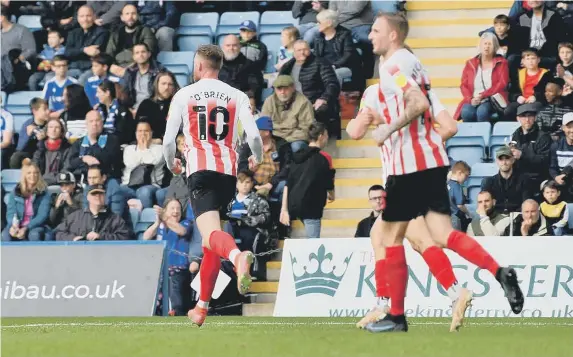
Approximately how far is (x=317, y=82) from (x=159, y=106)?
2302 mm

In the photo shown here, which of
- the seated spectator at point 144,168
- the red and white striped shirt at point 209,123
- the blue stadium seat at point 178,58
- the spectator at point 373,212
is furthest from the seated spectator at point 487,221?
the blue stadium seat at point 178,58

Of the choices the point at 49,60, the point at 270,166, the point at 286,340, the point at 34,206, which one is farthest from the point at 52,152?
the point at 286,340

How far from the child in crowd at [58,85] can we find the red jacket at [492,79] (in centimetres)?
623

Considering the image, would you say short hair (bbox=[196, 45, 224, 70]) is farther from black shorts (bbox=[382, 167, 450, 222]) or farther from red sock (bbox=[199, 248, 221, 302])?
black shorts (bbox=[382, 167, 450, 222])

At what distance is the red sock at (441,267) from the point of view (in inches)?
394

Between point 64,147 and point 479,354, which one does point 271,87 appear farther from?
point 479,354

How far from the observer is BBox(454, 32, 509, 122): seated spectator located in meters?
18.0

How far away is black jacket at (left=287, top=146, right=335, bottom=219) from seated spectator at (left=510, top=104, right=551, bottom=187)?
7.76 ft

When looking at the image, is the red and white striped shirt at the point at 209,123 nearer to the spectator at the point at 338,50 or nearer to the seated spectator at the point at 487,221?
the seated spectator at the point at 487,221

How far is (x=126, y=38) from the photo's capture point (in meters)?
21.2

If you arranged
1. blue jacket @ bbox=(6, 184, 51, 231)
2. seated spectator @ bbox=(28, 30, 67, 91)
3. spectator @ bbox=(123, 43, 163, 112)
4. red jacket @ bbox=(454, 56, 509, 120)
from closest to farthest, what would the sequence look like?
red jacket @ bbox=(454, 56, 509, 120), blue jacket @ bbox=(6, 184, 51, 231), spectator @ bbox=(123, 43, 163, 112), seated spectator @ bbox=(28, 30, 67, 91)

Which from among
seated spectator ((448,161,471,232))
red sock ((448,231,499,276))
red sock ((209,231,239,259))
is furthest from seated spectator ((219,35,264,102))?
red sock ((448,231,499,276))

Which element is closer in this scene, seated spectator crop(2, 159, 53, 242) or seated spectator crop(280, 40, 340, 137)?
seated spectator crop(280, 40, 340, 137)

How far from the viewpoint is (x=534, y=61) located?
1788 centimetres
